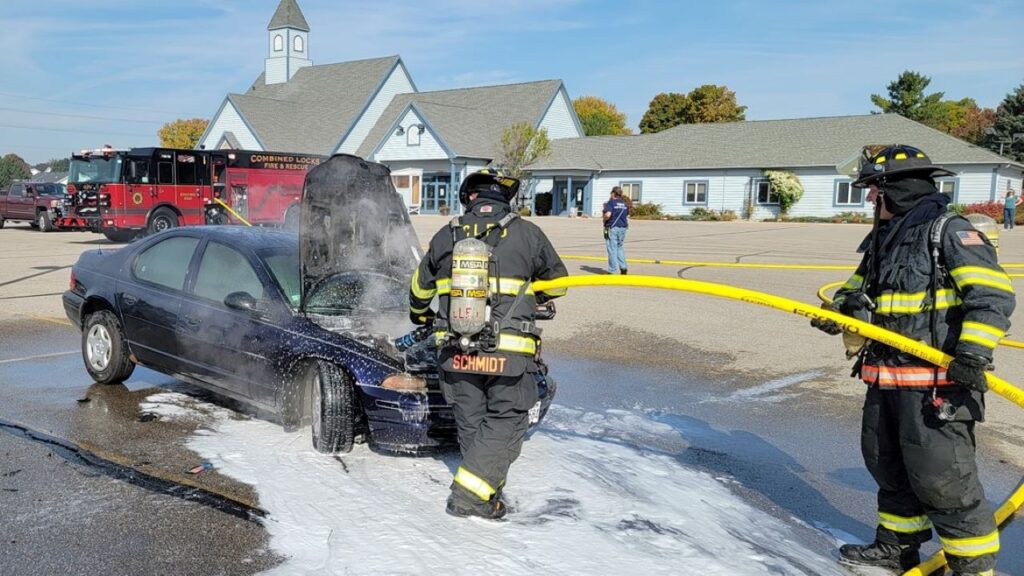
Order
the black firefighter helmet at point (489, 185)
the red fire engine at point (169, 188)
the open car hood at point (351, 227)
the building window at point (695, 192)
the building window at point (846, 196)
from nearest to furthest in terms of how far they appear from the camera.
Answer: the black firefighter helmet at point (489, 185) → the open car hood at point (351, 227) → the red fire engine at point (169, 188) → the building window at point (846, 196) → the building window at point (695, 192)

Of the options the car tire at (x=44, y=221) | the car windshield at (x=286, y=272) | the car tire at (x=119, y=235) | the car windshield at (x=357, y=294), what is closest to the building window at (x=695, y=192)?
the car tire at (x=119, y=235)

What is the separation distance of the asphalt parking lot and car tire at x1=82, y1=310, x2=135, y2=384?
6.5 inches

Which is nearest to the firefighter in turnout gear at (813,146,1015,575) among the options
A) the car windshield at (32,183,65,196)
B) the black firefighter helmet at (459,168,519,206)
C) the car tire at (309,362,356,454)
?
the black firefighter helmet at (459,168,519,206)

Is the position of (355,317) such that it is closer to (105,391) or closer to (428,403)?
(428,403)

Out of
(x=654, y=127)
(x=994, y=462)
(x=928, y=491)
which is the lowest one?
(x=994, y=462)

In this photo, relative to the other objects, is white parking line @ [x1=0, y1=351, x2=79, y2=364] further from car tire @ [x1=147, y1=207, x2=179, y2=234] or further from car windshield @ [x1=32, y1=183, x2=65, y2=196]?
car windshield @ [x1=32, y1=183, x2=65, y2=196]

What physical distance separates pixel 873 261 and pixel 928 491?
43.1 inches

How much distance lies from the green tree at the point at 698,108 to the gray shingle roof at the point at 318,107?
2545 centimetres

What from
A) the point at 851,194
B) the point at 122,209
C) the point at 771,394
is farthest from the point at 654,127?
the point at 771,394

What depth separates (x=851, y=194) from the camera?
38.2 meters

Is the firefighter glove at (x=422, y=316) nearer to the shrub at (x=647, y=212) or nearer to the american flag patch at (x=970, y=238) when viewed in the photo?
the american flag patch at (x=970, y=238)

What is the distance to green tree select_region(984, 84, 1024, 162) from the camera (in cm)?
5575

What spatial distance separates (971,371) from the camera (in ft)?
10.8

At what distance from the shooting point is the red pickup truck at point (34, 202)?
28.6m
